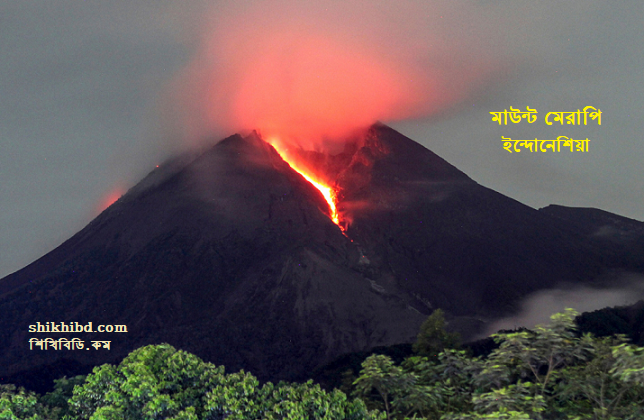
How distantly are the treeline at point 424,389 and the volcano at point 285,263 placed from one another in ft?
191

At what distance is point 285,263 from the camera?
94.3 m

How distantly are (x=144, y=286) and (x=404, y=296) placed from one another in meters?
41.6

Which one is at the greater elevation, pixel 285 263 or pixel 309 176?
pixel 309 176

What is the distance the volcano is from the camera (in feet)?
269

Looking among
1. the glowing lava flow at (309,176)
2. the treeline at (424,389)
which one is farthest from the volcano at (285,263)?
the treeline at (424,389)

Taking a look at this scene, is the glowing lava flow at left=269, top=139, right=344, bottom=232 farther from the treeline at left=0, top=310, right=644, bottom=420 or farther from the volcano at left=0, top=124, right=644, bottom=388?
the treeline at left=0, top=310, right=644, bottom=420

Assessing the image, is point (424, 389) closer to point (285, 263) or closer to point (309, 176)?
point (285, 263)

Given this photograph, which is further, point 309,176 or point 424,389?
point 309,176

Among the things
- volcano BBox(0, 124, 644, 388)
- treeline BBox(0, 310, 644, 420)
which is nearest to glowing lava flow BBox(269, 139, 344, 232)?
volcano BBox(0, 124, 644, 388)

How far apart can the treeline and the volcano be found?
58.3 meters

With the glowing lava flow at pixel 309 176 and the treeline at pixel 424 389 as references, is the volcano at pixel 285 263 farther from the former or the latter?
the treeline at pixel 424 389

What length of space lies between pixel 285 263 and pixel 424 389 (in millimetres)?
80785

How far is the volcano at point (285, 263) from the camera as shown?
82.1 m

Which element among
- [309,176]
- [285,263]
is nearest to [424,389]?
[285,263]
